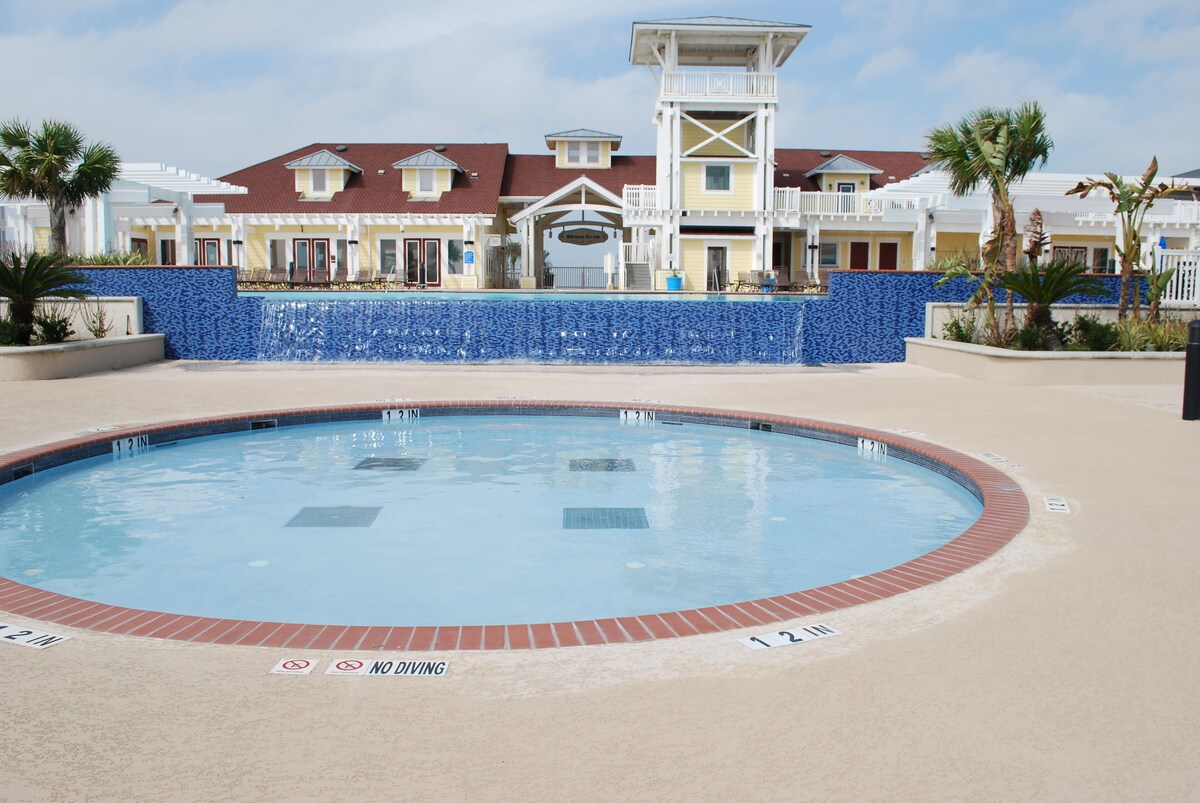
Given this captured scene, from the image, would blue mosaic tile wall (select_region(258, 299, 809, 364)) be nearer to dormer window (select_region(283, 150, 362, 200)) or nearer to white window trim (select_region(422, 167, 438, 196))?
white window trim (select_region(422, 167, 438, 196))

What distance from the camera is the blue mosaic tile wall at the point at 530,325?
687 inches

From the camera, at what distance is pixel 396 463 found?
30.5 ft

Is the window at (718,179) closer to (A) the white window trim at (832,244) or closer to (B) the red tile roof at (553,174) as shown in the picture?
(B) the red tile roof at (553,174)

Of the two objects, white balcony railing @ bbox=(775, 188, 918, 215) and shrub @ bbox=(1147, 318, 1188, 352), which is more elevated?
white balcony railing @ bbox=(775, 188, 918, 215)

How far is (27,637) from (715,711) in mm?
2949

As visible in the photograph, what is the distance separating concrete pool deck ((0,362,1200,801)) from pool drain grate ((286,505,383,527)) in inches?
123

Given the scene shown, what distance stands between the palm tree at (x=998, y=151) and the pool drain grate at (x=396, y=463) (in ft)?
34.7

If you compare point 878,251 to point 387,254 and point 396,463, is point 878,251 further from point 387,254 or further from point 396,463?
point 396,463

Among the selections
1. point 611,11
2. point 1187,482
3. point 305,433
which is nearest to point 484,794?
point 1187,482

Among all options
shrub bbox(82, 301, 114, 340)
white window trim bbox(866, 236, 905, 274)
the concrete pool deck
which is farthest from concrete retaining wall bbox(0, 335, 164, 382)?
white window trim bbox(866, 236, 905, 274)

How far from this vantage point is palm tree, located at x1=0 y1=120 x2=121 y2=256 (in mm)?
23188

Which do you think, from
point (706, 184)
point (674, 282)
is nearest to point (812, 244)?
point (706, 184)

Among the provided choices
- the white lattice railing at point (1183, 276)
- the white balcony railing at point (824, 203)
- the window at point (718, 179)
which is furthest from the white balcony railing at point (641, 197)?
the white lattice railing at point (1183, 276)

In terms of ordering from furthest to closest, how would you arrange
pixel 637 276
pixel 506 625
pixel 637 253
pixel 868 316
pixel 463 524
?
pixel 637 253 < pixel 637 276 < pixel 868 316 < pixel 463 524 < pixel 506 625
